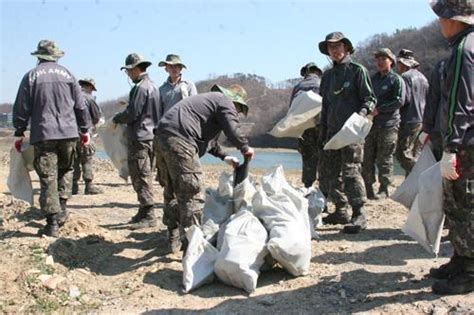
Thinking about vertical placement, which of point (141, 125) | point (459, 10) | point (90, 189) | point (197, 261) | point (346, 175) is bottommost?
point (90, 189)

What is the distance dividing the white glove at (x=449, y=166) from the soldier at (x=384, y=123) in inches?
130

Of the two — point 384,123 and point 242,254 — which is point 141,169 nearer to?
point 242,254

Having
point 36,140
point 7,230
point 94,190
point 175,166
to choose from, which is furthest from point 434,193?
point 94,190

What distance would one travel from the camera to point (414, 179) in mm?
4531

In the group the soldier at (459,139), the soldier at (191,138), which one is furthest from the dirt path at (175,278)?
the soldier at (191,138)

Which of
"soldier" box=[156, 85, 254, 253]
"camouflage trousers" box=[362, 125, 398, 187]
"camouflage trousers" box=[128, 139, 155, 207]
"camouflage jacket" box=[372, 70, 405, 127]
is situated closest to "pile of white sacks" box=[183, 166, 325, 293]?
"soldier" box=[156, 85, 254, 253]

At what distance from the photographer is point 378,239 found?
17.7 feet

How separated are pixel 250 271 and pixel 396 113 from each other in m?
4.28

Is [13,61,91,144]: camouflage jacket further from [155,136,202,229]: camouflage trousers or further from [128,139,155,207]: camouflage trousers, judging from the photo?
[155,136,202,229]: camouflage trousers

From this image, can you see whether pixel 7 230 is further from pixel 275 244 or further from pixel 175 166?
pixel 275 244

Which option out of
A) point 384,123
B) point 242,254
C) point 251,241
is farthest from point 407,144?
point 242,254

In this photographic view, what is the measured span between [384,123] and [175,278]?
13.6 feet

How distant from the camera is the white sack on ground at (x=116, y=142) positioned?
690 centimetres

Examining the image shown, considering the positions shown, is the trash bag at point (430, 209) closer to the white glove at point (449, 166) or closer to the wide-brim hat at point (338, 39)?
the white glove at point (449, 166)
